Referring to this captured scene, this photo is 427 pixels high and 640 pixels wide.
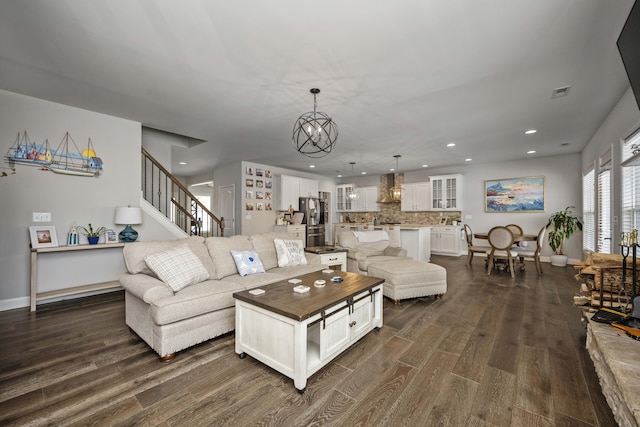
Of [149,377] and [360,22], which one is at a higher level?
[360,22]

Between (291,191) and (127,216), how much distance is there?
4548 millimetres

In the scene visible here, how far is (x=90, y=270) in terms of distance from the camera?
3.82 meters

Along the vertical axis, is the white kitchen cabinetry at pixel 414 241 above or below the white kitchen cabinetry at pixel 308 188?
below

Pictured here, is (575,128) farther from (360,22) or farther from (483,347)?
(360,22)

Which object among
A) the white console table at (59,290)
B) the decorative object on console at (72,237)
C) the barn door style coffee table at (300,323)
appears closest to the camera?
the barn door style coffee table at (300,323)

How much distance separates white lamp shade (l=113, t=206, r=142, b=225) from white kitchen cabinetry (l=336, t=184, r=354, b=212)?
23.1ft

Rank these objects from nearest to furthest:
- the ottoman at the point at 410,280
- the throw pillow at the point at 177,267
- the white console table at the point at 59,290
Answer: the throw pillow at the point at 177,267
the white console table at the point at 59,290
the ottoman at the point at 410,280

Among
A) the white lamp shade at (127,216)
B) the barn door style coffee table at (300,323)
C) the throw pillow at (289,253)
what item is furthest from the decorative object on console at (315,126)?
the white lamp shade at (127,216)

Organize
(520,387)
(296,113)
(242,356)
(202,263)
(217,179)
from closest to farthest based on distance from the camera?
(520,387) → (242,356) → (202,263) → (296,113) → (217,179)

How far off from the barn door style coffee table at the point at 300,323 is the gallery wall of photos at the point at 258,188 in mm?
5079

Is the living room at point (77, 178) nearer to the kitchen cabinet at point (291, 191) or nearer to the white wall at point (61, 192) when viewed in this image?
the white wall at point (61, 192)

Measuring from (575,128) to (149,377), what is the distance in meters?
6.57

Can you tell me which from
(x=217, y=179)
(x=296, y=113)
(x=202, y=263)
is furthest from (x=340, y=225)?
(x=202, y=263)

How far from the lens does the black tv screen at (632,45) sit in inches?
61.2
